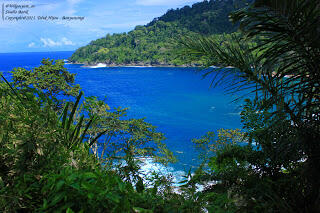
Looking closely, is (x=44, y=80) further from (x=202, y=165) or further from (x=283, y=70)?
(x=283, y=70)

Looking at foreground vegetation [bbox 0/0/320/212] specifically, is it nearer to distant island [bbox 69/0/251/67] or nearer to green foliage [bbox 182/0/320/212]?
green foliage [bbox 182/0/320/212]

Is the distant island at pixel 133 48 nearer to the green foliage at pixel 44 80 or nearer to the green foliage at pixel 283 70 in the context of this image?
the green foliage at pixel 44 80

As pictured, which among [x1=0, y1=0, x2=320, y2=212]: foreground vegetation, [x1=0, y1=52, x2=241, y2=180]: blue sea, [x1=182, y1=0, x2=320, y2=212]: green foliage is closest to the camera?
[x1=0, y1=0, x2=320, y2=212]: foreground vegetation

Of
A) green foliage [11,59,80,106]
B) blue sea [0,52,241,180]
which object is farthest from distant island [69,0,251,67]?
green foliage [11,59,80,106]

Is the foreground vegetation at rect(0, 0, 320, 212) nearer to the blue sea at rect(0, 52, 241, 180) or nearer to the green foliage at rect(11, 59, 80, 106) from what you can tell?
the green foliage at rect(11, 59, 80, 106)

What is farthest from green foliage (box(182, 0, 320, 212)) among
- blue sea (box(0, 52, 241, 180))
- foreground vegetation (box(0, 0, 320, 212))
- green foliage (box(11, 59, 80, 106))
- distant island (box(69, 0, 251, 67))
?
distant island (box(69, 0, 251, 67))

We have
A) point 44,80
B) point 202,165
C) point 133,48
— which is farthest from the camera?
point 133,48

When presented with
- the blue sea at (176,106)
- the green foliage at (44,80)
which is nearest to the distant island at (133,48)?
the blue sea at (176,106)

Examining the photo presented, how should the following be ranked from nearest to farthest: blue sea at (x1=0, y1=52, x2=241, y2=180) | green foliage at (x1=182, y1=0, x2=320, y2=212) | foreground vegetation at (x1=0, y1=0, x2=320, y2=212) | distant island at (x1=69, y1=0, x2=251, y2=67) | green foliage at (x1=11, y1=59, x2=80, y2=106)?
foreground vegetation at (x1=0, y1=0, x2=320, y2=212) < green foliage at (x1=182, y1=0, x2=320, y2=212) < green foliage at (x1=11, y1=59, x2=80, y2=106) < blue sea at (x1=0, y1=52, x2=241, y2=180) < distant island at (x1=69, y1=0, x2=251, y2=67)

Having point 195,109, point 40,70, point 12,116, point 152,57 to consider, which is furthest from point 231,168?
point 152,57

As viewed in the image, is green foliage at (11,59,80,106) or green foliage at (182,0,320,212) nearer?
green foliage at (182,0,320,212)

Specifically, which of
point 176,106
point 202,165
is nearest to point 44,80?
point 202,165

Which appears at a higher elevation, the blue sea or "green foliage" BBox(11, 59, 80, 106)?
"green foliage" BBox(11, 59, 80, 106)

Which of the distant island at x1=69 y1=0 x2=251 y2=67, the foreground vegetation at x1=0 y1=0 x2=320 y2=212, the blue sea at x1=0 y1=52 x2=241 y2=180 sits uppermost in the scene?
the distant island at x1=69 y1=0 x2=251 y2=67
